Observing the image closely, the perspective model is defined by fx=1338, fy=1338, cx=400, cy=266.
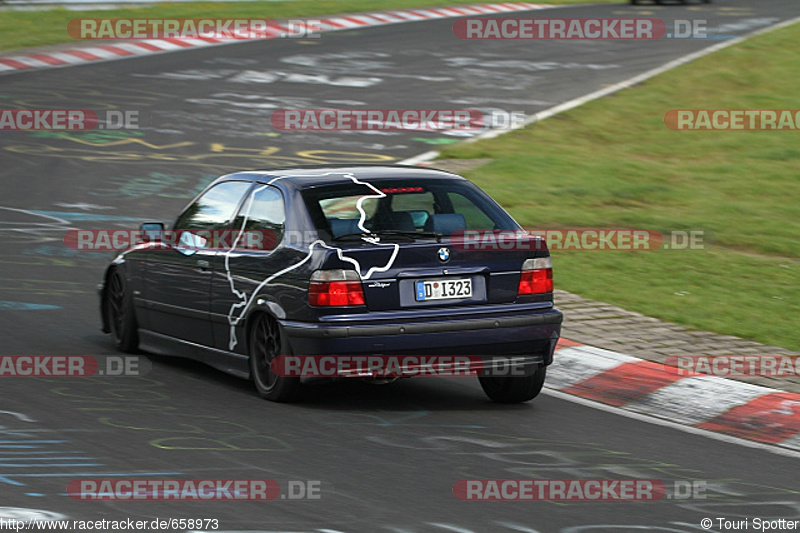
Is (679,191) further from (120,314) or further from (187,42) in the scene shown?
(187,42)

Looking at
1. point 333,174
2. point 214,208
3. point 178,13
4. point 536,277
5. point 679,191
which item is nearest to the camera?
point 536,277

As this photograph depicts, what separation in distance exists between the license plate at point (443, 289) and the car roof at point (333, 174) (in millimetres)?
934

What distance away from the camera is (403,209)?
827 centimetres

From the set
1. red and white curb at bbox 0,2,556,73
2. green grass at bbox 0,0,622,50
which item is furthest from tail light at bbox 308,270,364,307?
green grass at bbox 0,0,622,50

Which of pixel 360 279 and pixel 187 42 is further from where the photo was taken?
pixel 187 42

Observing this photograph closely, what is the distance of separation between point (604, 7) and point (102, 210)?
1071 inches

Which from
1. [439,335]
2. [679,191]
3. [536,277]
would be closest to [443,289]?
[439,335]

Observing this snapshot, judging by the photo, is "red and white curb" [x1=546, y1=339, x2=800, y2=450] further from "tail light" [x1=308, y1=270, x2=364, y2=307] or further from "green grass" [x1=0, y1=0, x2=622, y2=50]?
"green grass" [x1=0, y1=0, x2=622, y2=50]

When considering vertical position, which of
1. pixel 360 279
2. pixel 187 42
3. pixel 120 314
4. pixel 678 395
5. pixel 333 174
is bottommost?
pixel 678 395

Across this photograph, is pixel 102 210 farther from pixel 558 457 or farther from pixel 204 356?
pixel 558 457

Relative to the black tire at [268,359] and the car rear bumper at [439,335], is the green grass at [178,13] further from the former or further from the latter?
the car rear bumper at [439,335]

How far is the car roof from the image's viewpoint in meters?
8.47

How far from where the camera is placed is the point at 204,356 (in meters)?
9.01

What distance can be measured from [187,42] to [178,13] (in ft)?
13.8
